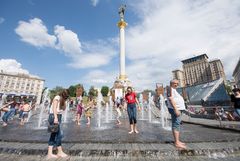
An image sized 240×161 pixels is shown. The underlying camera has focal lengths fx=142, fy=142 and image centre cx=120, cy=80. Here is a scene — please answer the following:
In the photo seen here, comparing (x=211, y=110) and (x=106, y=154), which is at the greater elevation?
(x=211, y=110)

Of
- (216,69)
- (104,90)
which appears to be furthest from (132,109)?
(216,69)

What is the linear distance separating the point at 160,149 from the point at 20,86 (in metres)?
92.8

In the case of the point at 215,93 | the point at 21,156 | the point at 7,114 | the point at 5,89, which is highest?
the point at 5,89

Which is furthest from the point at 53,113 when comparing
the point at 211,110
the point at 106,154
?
the point at 211,110

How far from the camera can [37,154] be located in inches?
143

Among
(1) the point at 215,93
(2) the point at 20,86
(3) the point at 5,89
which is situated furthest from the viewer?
(2) the point at 20,86

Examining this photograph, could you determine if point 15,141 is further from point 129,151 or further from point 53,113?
point 129,151

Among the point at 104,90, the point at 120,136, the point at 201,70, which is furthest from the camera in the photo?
the point at 201,70

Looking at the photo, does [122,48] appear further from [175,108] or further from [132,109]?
[175,108]

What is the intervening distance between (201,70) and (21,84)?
382 ft

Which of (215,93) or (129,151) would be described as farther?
(215,93)

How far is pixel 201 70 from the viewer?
102500mm

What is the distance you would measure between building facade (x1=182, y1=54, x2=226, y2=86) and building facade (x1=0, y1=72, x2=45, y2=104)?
94.8m

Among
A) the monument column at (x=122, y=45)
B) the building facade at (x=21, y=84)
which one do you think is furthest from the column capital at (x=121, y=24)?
the building facade at (x=21, y=84)
